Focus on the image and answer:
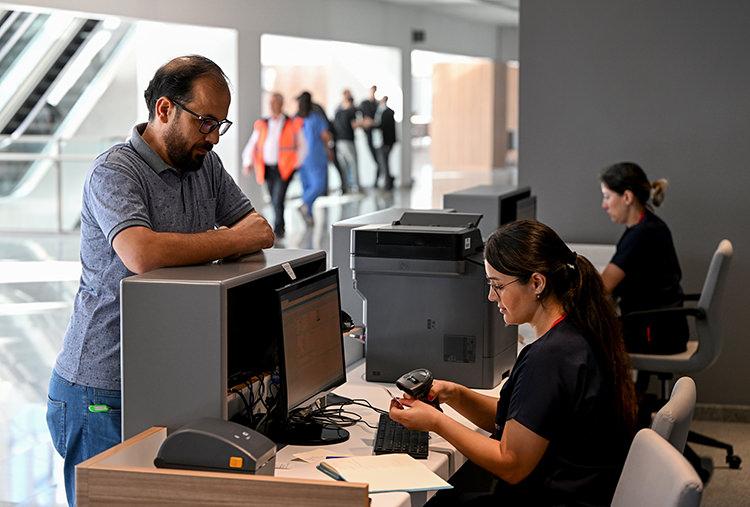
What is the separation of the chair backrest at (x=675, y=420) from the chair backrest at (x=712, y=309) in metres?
2.34

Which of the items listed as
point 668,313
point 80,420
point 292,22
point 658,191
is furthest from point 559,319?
point 292,22

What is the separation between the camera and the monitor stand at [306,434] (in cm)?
275

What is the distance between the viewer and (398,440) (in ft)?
8.99

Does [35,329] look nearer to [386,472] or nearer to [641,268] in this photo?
[641,268]

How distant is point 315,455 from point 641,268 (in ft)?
8.98

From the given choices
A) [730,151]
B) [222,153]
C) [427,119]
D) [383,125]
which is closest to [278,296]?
Result: [730,151]

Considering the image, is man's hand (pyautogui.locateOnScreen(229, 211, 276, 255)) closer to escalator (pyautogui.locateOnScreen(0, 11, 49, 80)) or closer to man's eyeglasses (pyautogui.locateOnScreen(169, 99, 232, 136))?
man's eyeglasses (pyautogui.locateOnScreen(169, 99, 232, 136))

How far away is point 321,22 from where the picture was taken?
14422 millimetres

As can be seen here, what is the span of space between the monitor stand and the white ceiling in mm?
14511

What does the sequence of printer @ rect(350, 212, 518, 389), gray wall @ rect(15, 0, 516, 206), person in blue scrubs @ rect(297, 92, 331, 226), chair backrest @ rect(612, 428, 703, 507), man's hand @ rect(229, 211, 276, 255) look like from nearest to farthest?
1. chair backrest @ rect(612, 428, 703, 507)
2. man's hand @ rect(229, 211, 276, 255)
3. printer @ rect(350, 212, 518, 389)
4. gray wall @ rect(15, 0, 516, 206)
5. person in blue scrubs @ rect(297, 92, 331, 226)

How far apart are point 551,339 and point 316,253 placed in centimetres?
73

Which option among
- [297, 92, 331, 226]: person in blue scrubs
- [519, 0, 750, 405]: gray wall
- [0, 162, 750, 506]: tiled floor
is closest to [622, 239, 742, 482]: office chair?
[0, 162, 750, 506]: tiled floor

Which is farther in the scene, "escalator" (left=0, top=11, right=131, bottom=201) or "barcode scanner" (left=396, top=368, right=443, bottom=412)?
"escalator" (left=0, top=11, right=131, bottom=201)

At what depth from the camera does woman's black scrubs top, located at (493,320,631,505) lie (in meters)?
2.45
